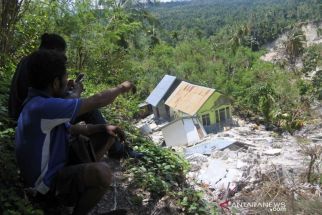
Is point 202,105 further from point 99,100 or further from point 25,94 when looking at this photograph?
point 99,100

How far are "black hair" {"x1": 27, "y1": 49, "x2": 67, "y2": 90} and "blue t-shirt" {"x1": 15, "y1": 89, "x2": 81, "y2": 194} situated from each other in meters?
0.06

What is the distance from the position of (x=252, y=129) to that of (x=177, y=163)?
15570mm

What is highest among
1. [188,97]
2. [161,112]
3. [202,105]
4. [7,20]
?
[7,20]

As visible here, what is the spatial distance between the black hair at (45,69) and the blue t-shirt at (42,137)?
0.06 m

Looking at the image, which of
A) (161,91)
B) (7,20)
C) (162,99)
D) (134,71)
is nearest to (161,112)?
(162,99)

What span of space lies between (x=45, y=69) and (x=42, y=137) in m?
0.38

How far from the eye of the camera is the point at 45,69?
2229mm

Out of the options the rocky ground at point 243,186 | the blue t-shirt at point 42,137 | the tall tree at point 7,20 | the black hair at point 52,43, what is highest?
the tall tree at point 7,20

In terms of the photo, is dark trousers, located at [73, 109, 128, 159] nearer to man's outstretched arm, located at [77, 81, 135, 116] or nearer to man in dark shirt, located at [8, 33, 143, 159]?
man in dark shirt, located at [8, 33, 143, 159]

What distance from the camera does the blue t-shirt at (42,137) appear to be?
7.14 feet

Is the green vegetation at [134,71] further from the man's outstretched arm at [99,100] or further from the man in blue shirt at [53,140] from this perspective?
the man's outstretched arm at [99,100]

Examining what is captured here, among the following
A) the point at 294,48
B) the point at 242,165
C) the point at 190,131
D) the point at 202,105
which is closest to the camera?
the point at 242,165

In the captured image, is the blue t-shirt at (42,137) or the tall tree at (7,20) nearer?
the blue t-shirt at (42,137)

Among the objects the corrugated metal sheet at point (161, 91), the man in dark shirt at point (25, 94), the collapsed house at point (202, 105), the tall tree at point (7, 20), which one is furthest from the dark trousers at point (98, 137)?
the corrugated metal sheet at point (161, 91)
